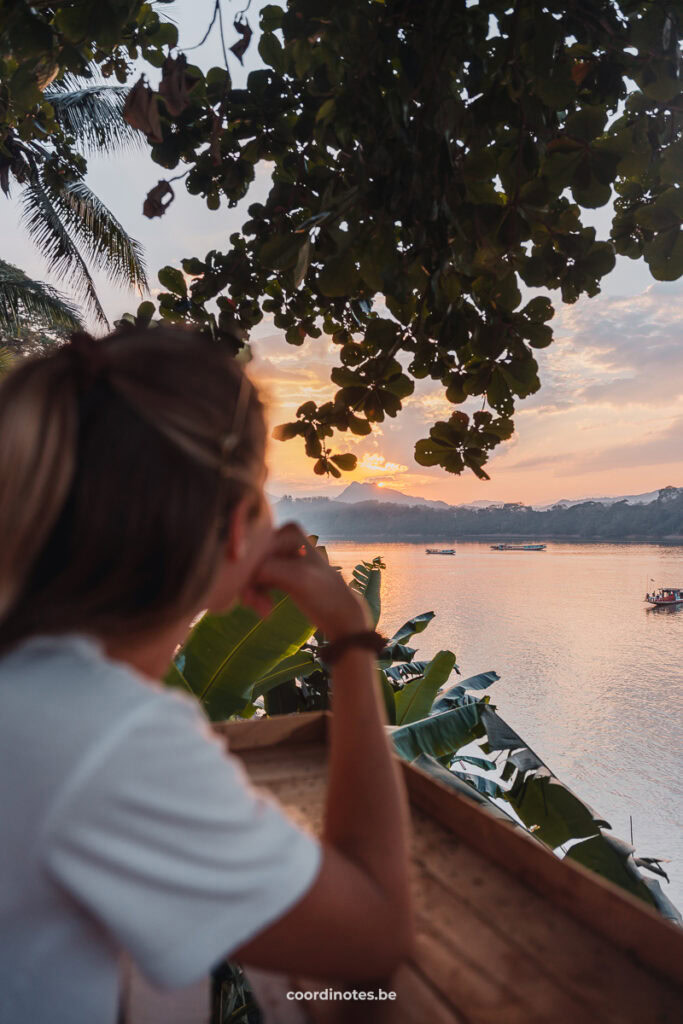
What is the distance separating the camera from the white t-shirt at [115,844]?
38cm

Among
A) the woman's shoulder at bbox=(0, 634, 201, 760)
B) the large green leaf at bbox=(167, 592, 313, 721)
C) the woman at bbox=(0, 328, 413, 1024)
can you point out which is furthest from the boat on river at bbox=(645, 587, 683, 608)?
the woman's shoulder at bbox=(0, 634, 201, 760)

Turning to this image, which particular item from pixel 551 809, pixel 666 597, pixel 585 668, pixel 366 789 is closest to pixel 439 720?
pixel 551 809

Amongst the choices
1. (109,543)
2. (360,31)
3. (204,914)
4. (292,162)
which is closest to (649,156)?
(360,31)

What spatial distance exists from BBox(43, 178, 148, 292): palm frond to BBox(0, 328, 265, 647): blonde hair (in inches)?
419

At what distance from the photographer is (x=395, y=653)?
3.19 m

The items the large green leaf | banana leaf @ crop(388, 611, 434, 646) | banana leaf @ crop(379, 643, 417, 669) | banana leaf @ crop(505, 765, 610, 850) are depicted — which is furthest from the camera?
banana leaf @ crop(388, 611, 434, 646)

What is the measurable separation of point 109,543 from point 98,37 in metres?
0.83

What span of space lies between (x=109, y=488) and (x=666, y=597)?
1470cm

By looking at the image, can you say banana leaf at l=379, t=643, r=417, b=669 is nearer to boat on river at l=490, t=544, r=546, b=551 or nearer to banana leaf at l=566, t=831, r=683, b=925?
banana leaf at l=566, t=831, r=683, b=925

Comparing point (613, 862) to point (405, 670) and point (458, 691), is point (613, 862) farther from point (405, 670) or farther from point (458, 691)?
point (405, 670)

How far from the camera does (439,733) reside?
191 centimetres

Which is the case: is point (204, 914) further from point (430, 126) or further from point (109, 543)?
point (430, 126)

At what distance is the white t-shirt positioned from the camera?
0.38 meters

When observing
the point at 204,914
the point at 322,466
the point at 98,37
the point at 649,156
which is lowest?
the point at 204,914
